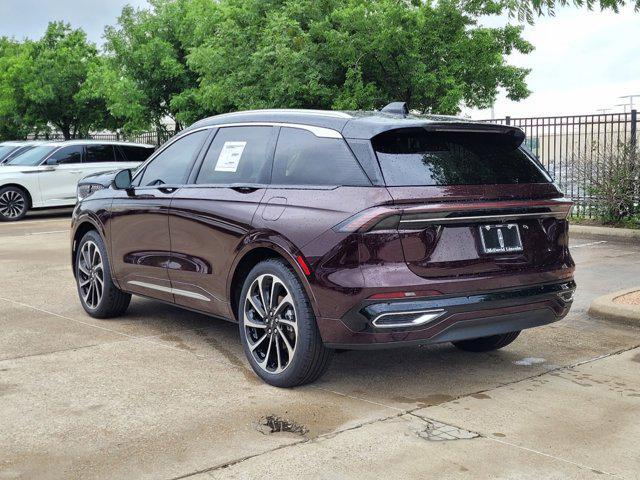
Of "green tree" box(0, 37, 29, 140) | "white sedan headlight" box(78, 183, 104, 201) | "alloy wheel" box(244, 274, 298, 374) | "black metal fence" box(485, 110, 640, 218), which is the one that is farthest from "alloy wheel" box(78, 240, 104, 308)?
"green tree" box(0, 37, 29, 140)

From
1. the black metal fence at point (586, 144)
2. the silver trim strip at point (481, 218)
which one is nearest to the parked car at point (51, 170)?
the black metal fence at point (586, 144)

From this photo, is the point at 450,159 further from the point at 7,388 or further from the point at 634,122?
the point at 634,122

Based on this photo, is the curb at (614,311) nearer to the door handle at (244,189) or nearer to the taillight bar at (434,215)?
the taillight bar at (434,215)

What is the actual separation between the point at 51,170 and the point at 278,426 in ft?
53.1

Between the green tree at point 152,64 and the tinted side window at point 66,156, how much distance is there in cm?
669

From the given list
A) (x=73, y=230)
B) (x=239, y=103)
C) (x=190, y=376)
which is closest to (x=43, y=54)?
(x=239, y=103)

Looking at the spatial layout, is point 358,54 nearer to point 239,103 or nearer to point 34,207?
point 239,103

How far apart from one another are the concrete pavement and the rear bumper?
41 centimetres

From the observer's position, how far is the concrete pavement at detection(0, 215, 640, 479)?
4.19 m

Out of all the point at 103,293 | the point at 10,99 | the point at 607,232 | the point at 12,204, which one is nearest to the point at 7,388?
the point at 103,293

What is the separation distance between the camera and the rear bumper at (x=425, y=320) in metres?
4.91

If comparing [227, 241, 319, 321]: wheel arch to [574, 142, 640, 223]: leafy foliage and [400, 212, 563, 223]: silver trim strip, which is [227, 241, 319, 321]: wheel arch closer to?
[400, 212, 563, 223]: silver trim strip

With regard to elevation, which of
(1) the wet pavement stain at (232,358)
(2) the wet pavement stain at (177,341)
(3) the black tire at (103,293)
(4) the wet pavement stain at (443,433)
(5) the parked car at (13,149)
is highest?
(5) the parked car at (13,149)

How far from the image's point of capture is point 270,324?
18.1 feet
